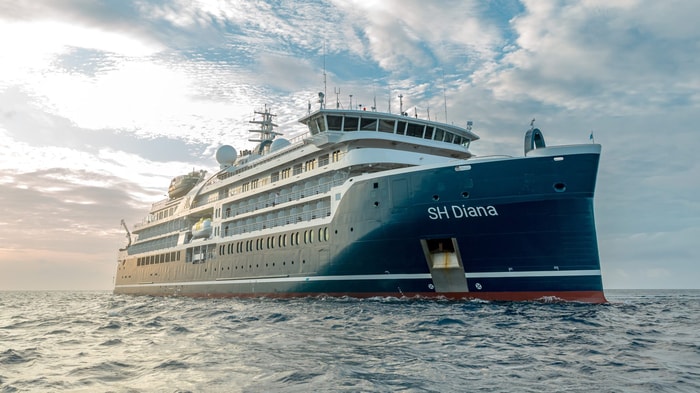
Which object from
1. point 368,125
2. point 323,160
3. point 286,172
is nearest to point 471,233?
point 368,125

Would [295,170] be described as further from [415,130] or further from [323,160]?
[415,130]

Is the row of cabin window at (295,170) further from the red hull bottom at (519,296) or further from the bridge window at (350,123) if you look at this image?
the red hull bottom at (519,296)

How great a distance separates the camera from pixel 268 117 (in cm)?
5006

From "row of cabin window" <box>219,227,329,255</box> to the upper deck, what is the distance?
5.93 m

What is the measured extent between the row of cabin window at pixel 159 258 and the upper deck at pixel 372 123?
69.4 feet

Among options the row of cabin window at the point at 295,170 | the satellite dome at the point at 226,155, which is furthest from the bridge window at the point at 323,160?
the satellite dome at the point at 226,155

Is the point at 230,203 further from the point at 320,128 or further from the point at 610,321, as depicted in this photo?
the point at 610,321

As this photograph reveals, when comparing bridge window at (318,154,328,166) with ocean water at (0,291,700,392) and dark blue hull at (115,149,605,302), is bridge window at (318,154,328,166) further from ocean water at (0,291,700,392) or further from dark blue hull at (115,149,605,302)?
ocean water at (0,291,700,392)

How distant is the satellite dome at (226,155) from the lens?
42156mm

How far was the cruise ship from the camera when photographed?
18688 millimetres

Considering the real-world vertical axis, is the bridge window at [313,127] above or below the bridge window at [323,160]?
above

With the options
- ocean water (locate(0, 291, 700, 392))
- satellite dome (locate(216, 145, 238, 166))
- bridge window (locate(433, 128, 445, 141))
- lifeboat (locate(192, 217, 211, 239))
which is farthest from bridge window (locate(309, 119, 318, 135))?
satellite dome (locate(216, 145, 238, 166))

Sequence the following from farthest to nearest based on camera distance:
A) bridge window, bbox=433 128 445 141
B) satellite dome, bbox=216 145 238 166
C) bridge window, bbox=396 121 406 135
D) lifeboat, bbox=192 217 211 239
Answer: satellite dome, bbox=216 145 238 166 < lifeboat, bbox=192 217 211 239 < bridge window, bbox=433 128 445 141 < bridge window, bbox=396 121 406 135

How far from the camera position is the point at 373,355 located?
29.0ft
